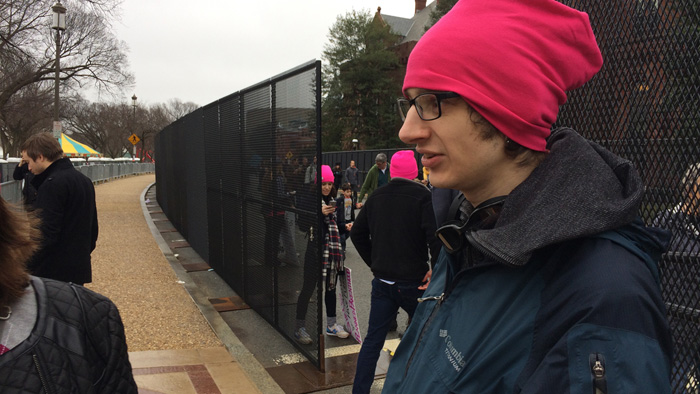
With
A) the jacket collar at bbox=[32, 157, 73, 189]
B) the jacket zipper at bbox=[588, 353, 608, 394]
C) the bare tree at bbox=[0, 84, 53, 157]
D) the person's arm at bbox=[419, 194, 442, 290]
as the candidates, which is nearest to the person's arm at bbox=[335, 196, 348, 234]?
the person's arm at bbox=[419, 194, 442, 290]

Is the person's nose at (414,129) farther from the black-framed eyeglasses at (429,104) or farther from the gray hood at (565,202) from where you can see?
the gray hood at (565,202)

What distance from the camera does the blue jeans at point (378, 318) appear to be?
3.80 m

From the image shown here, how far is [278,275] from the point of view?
5.47 m

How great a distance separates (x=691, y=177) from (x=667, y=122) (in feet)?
0.73

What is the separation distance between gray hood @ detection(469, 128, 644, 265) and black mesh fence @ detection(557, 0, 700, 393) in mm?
899

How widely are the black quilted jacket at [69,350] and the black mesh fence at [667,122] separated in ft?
6.38

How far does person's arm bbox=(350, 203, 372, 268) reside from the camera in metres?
4.39

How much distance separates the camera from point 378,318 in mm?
3930

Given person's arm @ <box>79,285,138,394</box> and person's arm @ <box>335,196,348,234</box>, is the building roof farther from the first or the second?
person's arm @ <box>79,285,138,394</box>

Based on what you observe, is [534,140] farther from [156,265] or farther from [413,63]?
[156,265]

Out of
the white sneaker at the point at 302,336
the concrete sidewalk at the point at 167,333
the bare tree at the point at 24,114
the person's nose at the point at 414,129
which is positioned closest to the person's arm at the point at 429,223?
the white sneaker at the point at 302,336

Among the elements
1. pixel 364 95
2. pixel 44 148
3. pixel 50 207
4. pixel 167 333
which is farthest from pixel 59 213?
pixel 364 95

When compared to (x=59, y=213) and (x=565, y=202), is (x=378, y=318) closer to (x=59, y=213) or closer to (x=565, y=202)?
(x=59, y=213)

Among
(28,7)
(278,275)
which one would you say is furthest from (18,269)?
(28,7)
